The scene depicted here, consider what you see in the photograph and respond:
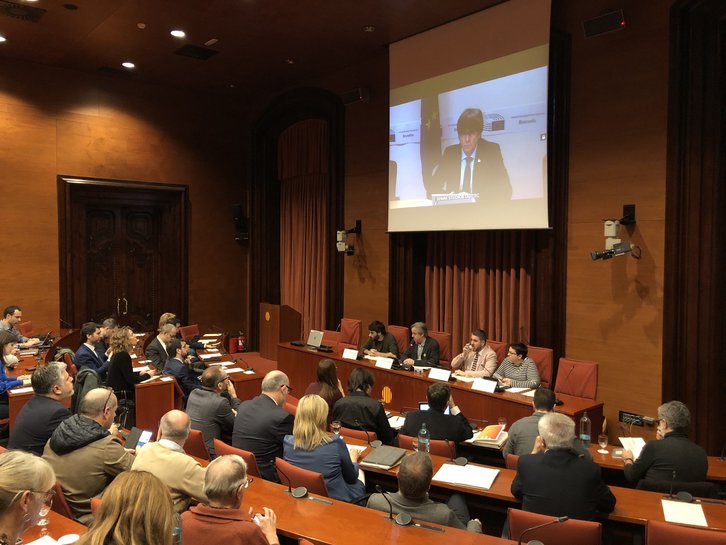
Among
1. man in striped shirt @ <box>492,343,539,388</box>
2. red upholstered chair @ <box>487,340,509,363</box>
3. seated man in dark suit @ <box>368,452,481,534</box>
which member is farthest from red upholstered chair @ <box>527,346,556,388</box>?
seated man in dark suit @ <box>368,452,481,534</box>

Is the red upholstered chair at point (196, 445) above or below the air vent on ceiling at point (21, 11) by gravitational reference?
below

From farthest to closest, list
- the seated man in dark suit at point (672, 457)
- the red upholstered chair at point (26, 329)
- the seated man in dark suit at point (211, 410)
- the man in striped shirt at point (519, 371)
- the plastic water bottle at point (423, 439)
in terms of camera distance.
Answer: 1. the red upholstered chair at point (26, 329)
2. the man in striped shirt at point (519, 371)
3. the seated man in dark suit at point (211, 410)
4. the plastic water bottle at point (423, 439)
5. the seated man in dark suit at point (672, 457)

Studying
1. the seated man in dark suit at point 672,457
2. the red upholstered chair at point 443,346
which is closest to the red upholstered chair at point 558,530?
the seated man in dark suit at point 672,457

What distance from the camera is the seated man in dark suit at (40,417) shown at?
12.0 ft

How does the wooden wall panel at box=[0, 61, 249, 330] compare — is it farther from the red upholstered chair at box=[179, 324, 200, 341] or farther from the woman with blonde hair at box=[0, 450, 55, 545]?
the woman with blonde hair at box=[0, 450, 55, 545]

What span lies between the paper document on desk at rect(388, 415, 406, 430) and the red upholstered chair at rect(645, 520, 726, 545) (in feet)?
7.54

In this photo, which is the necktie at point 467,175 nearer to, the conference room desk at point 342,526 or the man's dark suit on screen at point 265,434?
the man's dark suit on screen at point 265,434

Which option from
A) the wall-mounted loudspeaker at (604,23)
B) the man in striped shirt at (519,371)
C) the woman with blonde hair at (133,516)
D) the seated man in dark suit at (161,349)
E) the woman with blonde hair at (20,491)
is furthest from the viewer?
the seated man in dark suit at (161,349)

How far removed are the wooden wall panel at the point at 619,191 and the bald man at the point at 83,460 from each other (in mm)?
4850

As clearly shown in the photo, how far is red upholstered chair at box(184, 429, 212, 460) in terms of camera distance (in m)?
3.72

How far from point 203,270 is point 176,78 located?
350 centimetres

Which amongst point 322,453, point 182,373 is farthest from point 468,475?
point 182,373

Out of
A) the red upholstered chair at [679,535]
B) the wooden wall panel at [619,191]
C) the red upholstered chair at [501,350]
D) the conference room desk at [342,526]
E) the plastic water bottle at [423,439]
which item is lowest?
the conference room desk at [342,526]

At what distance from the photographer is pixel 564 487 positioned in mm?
2764
